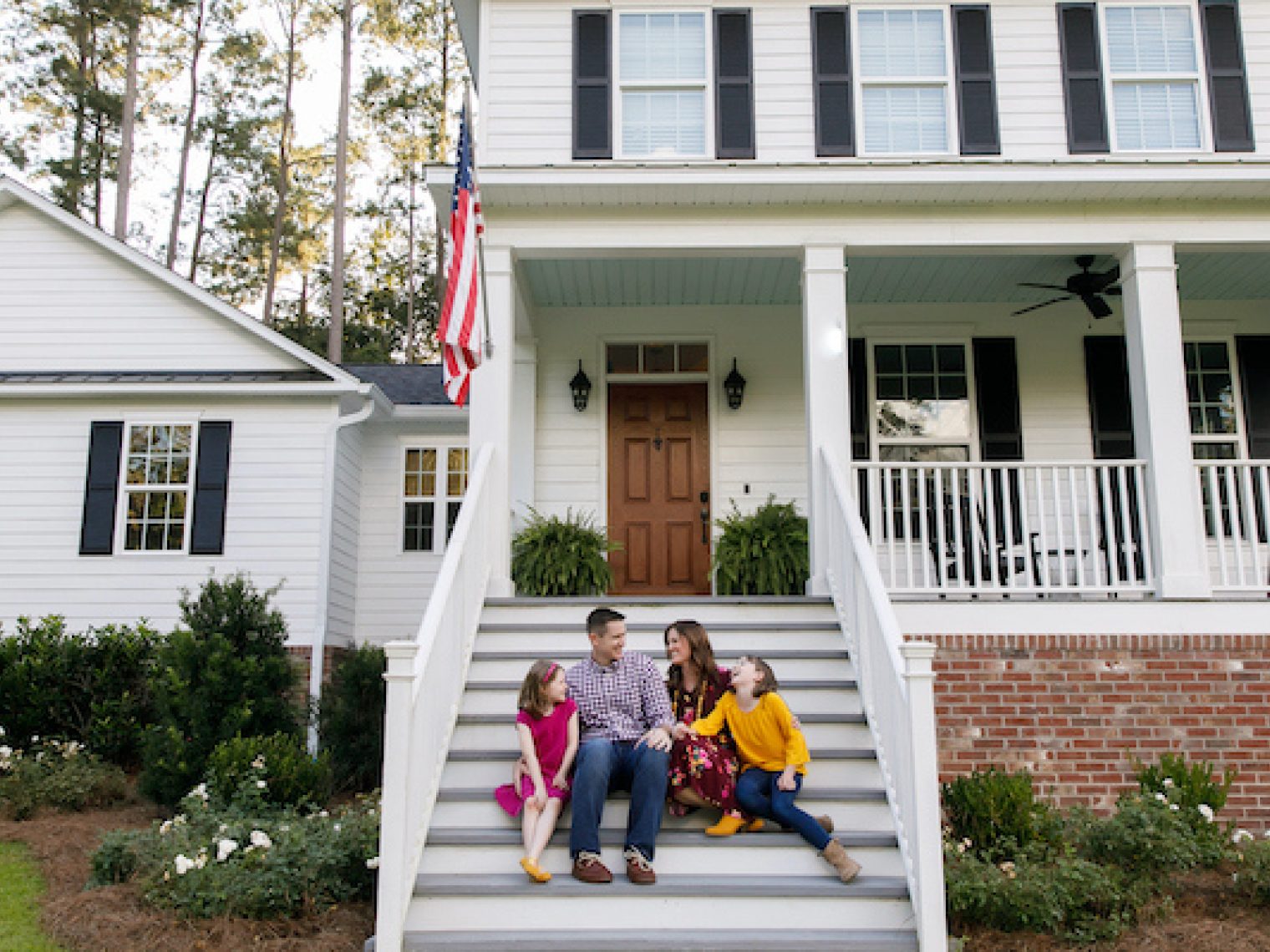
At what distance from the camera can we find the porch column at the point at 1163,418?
24.5 ft

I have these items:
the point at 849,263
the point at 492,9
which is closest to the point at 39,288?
the point at 492,9

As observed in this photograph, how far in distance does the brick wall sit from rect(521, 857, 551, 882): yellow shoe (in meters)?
3.03

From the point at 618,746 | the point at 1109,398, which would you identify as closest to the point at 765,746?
the point at 618,746

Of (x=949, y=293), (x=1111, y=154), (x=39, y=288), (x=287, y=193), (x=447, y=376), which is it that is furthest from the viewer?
(x=287, y=193)

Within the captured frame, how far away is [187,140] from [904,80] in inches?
767

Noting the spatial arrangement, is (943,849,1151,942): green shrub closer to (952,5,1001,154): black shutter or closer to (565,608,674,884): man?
(565,608,674,884): man

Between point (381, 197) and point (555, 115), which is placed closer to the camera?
point (555, 115)

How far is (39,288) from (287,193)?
1445 cm

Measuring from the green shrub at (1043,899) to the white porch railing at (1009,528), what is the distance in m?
2.20

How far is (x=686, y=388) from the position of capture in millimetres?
9828

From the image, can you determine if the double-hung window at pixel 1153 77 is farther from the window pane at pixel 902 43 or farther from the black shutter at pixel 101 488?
the black shutter at pixel 101 488

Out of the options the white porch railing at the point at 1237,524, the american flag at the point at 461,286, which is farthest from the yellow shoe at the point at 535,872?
the white porch railing at the point at 1237,524

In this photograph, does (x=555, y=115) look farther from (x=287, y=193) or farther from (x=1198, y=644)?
(x=287, y=193)

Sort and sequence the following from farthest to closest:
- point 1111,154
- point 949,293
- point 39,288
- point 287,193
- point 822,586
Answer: point 287,193 < point 39,288 < point 949,293 < point 1111,154 < point 822,586
